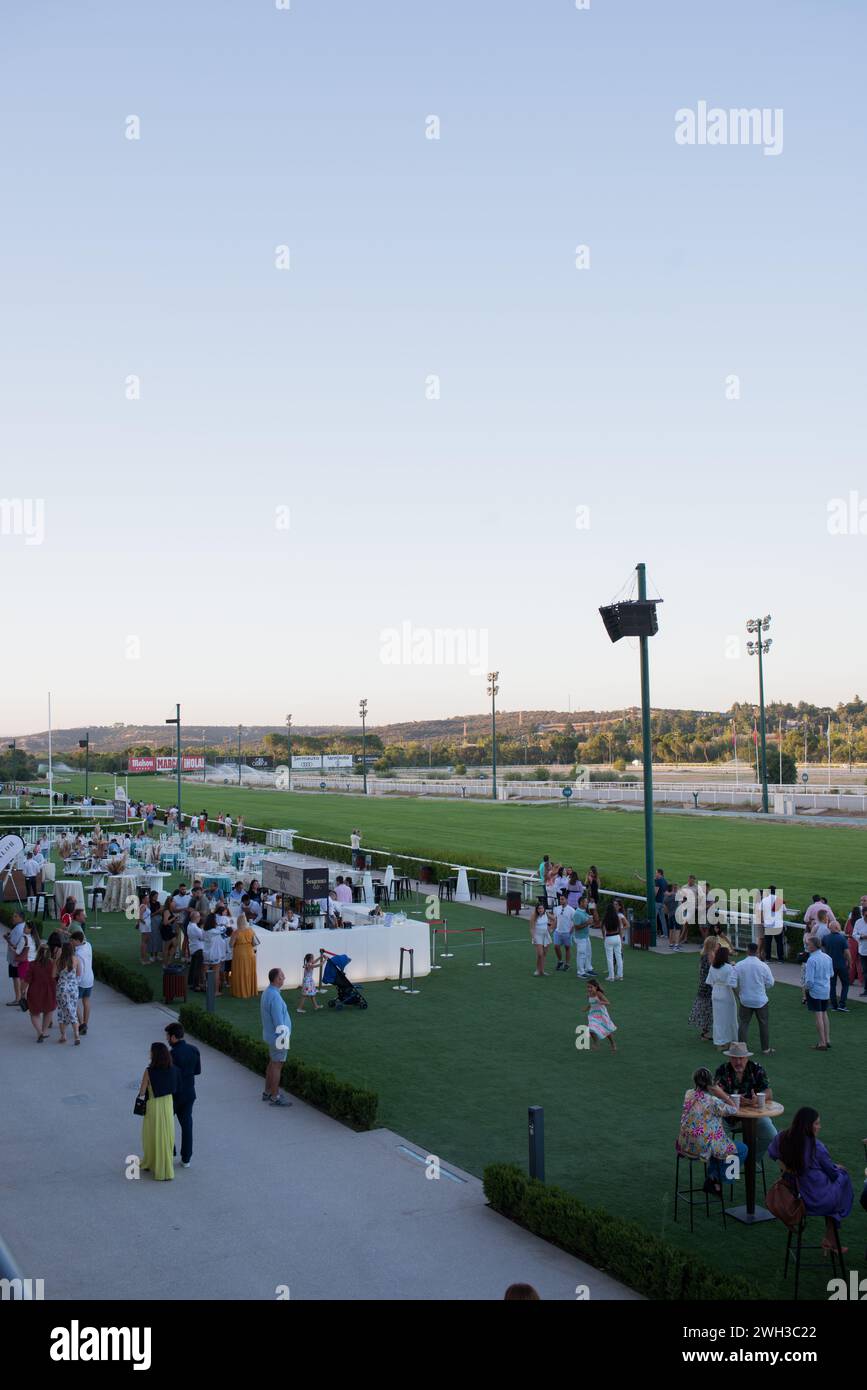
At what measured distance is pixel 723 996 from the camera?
14.4 meters

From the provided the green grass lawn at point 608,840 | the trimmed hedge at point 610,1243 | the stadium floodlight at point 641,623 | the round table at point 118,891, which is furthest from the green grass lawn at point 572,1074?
the green grass lawn at point 608,840

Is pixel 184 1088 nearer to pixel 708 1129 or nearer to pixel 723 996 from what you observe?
pixel 708 1129

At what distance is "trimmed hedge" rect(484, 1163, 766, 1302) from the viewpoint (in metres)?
7.65

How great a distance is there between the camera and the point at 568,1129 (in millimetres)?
12062

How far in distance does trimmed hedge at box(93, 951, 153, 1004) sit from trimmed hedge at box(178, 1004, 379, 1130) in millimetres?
2608

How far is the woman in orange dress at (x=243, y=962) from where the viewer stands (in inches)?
759

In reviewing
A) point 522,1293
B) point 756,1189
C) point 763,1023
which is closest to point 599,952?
point 763,1023

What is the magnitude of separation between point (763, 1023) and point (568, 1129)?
393 cm

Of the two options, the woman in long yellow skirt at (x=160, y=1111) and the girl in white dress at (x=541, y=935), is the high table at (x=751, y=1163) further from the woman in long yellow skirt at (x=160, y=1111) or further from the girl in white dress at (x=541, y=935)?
the girl in white dress at (x=541, y=935)

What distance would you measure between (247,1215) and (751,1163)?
14.0ft

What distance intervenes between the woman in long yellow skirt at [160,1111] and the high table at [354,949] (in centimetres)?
871

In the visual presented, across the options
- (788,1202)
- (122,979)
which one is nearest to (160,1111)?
(788,1202)

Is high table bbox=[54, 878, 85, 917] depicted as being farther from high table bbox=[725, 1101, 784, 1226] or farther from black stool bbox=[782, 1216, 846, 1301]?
black stool bbox=[782, 1216, 846, 1301]
